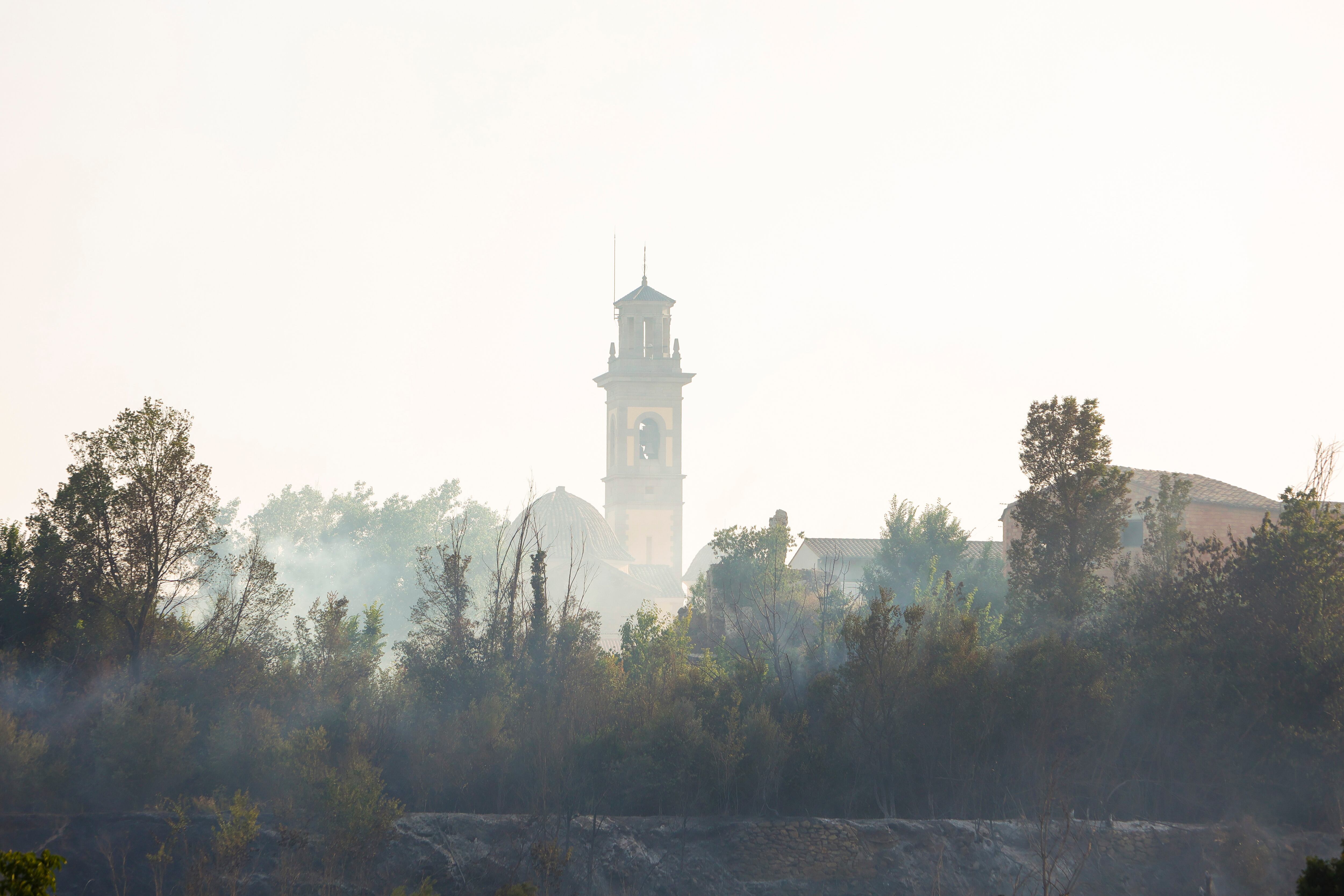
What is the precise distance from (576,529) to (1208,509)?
2954cm

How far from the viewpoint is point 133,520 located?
1975cm

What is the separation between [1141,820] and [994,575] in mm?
17601

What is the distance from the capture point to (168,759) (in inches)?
685

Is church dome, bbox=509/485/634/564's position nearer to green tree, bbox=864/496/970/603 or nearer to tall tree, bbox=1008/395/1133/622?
green tree, bbox=864/496/970/603

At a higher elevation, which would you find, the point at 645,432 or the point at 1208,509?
the point at 645,432

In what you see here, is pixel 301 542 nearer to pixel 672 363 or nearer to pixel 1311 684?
pixel 672 363

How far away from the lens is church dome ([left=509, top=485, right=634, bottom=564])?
5406 centimetres

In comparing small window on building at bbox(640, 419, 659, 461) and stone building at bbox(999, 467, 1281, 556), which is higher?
small window on building at bbox(640, 419, 659, 461)

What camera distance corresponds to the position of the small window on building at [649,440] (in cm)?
5609

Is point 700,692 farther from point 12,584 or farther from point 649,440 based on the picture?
point 649,440

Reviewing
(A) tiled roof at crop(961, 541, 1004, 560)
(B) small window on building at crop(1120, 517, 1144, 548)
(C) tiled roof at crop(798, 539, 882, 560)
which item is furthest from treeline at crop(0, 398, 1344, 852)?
(C) tiled roof at crop(798, 539, 882, 560)

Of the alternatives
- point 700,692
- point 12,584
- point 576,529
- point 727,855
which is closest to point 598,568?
point 576,529

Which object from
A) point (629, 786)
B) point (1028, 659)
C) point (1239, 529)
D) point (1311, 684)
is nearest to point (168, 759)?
point (629, 786)

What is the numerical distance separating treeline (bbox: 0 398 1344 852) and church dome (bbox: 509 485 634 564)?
31.2m
